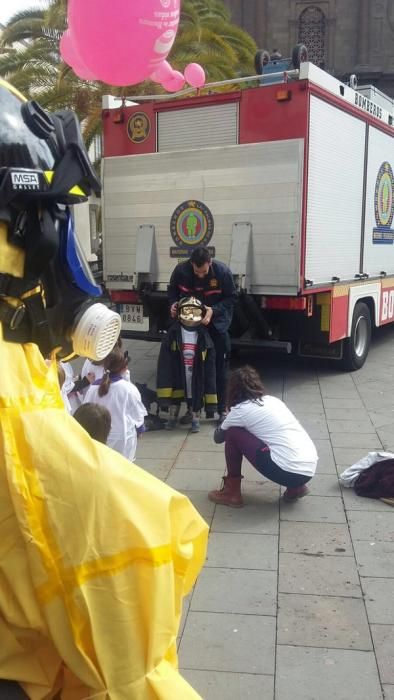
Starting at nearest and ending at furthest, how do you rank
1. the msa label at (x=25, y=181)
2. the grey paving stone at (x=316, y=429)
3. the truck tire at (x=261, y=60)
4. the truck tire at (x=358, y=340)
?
the msa label at (x=25, y=181) < the grey paving stone at (x=316, y=429) < the truck tire at (x=261, y=60) < the truck tire at (x=358, y=340)

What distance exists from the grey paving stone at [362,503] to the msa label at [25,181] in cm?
376

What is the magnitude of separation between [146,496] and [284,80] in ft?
21.6

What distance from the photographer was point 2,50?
16.3m

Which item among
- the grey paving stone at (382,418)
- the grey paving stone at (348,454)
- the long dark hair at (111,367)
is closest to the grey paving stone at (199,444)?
the grey paving stone at (348,454)

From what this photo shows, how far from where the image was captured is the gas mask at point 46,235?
5.18ft

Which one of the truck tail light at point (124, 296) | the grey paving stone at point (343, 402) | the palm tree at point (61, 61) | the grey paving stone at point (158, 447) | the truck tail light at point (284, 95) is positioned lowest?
the grey paving stone at point (158, 447)

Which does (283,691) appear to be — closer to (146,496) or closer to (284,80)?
(146,496)

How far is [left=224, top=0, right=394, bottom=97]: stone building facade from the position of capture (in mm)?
29969

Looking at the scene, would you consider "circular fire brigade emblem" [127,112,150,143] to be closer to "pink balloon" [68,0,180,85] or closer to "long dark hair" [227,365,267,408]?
"pink balloon" [68,0,180,85]

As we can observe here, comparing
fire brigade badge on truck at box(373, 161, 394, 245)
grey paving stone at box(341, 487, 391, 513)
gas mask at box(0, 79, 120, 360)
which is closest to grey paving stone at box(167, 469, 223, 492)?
grey paving stone at box(341, 487, 391, 513)

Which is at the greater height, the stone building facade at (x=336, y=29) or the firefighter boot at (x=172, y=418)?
the stone building facade at (x=336, y=29)

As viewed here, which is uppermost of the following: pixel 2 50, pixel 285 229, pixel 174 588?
pixel 2 50

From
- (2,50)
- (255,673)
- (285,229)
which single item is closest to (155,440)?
(285,229)

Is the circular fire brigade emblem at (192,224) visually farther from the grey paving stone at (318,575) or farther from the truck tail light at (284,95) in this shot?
the grey paving stone at (318,575)
